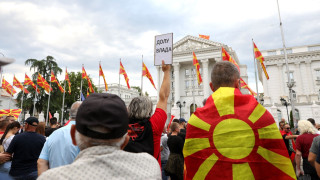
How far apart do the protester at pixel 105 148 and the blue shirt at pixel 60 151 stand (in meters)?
1.65

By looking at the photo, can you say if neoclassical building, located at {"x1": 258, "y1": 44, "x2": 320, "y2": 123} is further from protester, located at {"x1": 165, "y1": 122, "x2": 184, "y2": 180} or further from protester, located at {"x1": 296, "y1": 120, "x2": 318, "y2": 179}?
protester, located at {"x1": 165, "y1": 122, "x2": 184, "y2": 180}

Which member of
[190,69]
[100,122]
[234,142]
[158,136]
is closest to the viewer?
[100,122]

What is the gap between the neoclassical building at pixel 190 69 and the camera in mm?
49250

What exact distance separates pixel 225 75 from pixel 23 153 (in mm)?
3991

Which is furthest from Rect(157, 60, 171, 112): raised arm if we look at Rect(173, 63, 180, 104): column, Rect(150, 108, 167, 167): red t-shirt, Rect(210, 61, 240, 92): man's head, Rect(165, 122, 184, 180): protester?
Rect(173, 63, 180, 104): column

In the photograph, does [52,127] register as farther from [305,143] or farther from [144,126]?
[305,143]

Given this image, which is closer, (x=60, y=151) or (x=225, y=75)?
(x=225, y=75)

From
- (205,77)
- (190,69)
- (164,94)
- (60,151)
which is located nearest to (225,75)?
(164,94)

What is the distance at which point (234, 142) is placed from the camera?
6.59 ft

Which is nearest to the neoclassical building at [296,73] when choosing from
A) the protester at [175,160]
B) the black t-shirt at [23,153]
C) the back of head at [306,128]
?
the back of head at [306,128]

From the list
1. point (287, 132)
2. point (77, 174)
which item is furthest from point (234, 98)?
point (287, 132)

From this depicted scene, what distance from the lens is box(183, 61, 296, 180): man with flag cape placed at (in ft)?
6.29

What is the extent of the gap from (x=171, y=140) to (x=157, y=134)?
8.89 feet

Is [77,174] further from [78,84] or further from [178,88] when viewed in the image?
[78,84]
